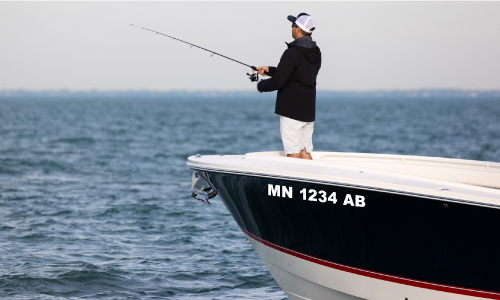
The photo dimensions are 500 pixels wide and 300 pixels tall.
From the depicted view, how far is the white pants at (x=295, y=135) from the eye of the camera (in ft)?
19.7

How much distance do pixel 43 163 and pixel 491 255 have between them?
744 inches

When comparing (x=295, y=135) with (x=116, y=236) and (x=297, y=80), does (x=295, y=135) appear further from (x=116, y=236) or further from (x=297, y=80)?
(x=116, y=236)

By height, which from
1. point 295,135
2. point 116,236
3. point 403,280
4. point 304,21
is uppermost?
point 304,21

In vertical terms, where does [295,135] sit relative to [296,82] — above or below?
below

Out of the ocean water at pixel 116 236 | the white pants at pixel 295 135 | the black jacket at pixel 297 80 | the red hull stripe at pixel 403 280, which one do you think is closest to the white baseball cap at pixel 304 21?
the black jacket at pixel 297 80

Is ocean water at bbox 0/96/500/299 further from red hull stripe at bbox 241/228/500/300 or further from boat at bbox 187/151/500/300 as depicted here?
red hull stripe at bbox 241/228/500/300

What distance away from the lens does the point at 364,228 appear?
5.14 m

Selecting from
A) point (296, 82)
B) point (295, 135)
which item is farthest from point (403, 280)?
point (296, 82)

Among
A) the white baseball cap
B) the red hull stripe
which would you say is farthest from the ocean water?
the white baseball cap

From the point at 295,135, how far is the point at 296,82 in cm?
56

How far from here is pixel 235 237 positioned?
10562 mm

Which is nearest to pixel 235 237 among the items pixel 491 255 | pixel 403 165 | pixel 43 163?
pixel 403 165

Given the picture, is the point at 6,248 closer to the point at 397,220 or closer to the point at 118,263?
the point at 118,263

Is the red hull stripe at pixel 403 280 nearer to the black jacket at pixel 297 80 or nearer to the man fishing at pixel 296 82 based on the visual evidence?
the man fishing at pixel 296 82
